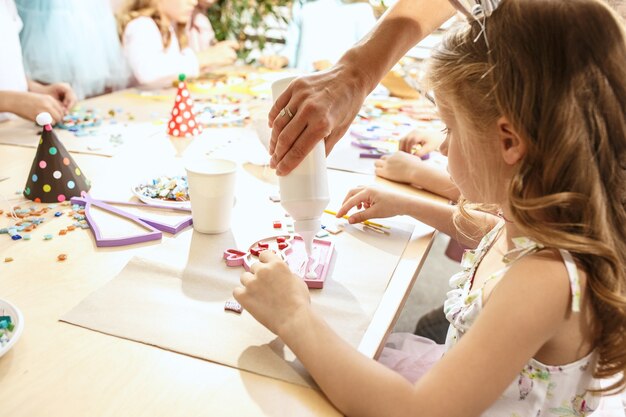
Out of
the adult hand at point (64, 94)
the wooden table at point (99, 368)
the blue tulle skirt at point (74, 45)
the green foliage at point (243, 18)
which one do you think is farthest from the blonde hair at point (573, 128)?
the green foliage at point (243, 18)

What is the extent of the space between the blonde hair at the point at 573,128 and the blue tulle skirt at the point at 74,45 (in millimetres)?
1796

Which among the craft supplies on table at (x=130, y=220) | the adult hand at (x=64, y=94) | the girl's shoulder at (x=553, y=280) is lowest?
the craft supplies on table at (x=130, y=220)

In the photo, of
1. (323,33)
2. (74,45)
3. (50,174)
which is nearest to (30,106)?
(50,174)

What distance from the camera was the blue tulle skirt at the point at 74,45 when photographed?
199 cm

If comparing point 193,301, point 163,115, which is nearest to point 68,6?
point 163,115

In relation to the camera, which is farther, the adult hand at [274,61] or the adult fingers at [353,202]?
the adult hand at [274,61]

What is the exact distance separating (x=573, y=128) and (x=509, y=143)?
88 mm

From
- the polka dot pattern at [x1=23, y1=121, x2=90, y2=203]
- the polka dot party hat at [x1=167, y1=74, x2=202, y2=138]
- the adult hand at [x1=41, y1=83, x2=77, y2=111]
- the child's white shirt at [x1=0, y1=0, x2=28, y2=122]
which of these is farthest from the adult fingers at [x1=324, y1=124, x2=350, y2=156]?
the child's white shirt at [x1=0, y1=0, x2=28, y2=122]

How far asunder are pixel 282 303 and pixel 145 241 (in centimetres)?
34

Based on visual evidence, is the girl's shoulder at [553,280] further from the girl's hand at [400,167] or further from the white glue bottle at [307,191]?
the girl's hand at [400,167]

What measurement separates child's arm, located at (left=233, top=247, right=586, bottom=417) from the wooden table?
36 millimetres

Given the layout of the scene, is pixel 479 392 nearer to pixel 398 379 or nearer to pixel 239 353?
pixel 398 379

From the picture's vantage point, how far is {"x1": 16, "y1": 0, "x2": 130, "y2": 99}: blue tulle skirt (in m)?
1.99

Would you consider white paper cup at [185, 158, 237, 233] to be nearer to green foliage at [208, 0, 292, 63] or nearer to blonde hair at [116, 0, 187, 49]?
blonde hair at [116, 0, 187, 49]
